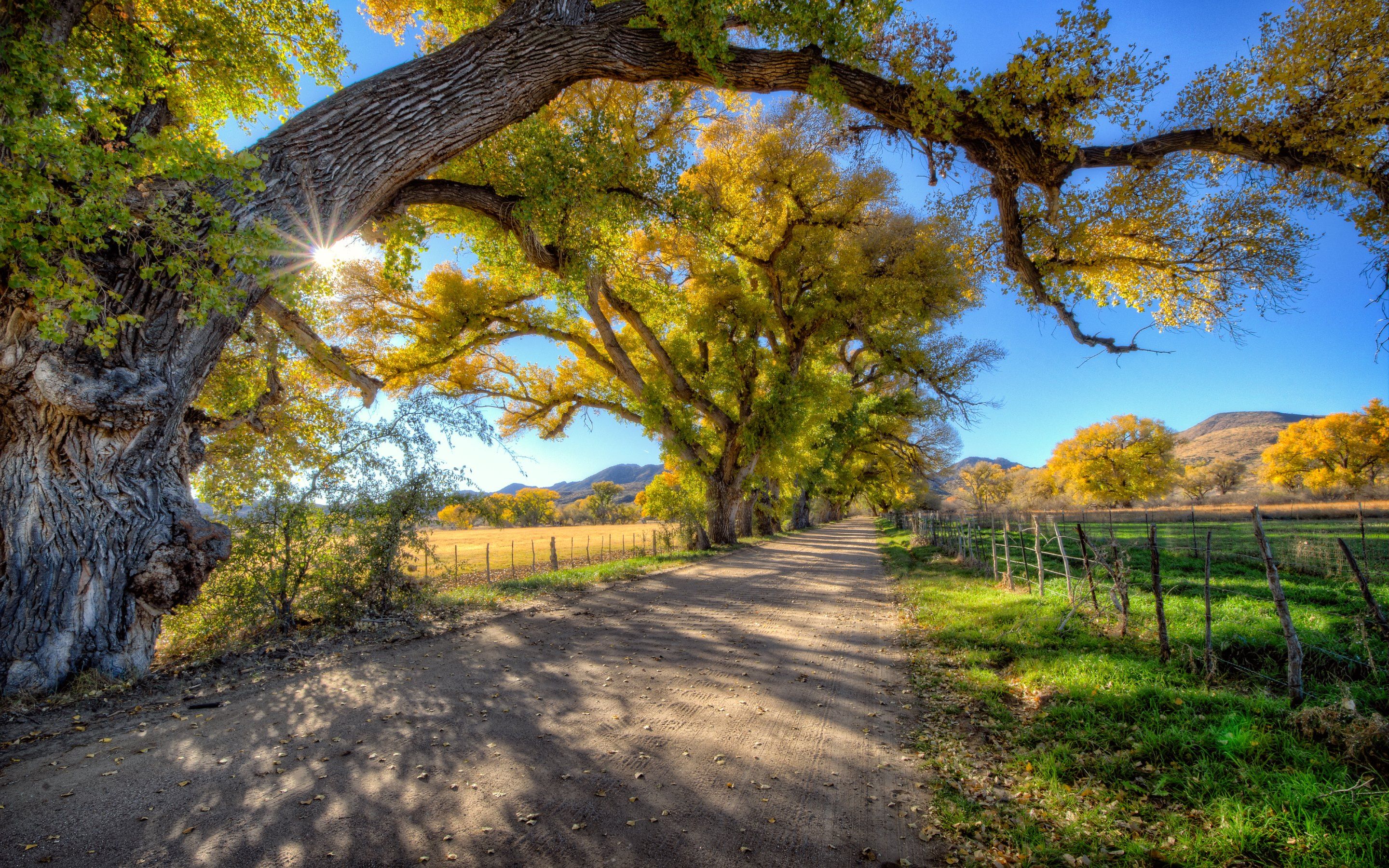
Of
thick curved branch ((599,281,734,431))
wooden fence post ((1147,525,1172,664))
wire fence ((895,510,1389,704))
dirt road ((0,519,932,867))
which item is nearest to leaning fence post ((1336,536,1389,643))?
wire fence ((895,510,1389,704))

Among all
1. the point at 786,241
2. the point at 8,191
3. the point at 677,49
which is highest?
the point at 786,241

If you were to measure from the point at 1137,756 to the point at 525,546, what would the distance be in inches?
1703

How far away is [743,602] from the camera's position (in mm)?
9133

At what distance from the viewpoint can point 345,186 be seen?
5.36 metres

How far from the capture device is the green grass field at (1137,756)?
8.37 ft

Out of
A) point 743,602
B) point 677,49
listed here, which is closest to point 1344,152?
point 677,49

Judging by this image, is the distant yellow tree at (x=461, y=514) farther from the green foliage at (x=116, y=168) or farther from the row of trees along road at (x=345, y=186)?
the green foliage at (x=116, y=168)

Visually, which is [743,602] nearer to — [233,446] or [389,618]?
[389,618]

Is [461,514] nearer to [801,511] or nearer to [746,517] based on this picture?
[746,517]

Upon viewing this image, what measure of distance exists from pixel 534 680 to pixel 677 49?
22.9ft

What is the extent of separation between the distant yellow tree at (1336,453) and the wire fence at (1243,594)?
183 ft

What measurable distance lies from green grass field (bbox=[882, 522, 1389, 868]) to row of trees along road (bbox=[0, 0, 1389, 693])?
16.7 feet

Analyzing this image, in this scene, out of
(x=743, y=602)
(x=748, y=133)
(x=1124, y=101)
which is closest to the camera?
(x=1124, y=101)

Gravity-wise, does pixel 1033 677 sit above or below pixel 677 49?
below
